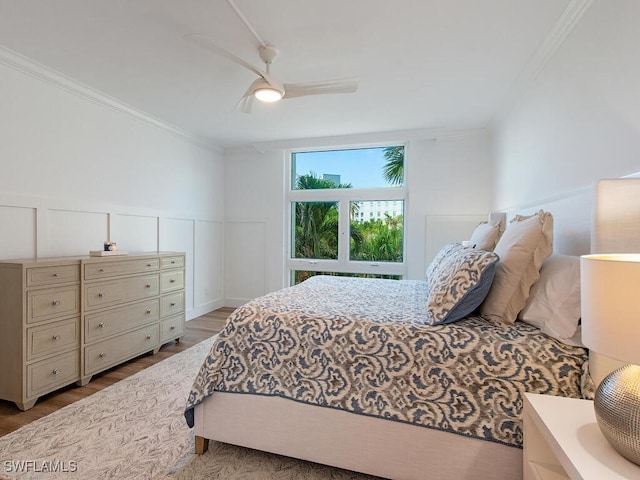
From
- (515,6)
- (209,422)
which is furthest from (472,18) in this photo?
(209,422)

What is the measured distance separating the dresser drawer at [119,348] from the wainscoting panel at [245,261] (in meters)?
1.81

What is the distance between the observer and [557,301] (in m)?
1.35

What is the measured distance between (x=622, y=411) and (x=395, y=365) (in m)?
0.76

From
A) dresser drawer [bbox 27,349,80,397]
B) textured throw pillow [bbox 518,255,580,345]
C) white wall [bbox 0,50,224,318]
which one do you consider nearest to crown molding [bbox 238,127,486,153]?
white wall [bbox 0,50,224,318]

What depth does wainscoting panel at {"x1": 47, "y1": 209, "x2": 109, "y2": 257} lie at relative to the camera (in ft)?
8.62

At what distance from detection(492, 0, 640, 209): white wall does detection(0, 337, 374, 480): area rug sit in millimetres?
2024

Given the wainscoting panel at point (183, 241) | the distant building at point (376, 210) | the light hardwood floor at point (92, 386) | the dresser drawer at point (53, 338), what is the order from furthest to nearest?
the distant building at point (376, 210) → the wainscoting panel at point (183, 241) → the dresser drawer at point (53, 338) → the light hardwood floor at point (92, 386)

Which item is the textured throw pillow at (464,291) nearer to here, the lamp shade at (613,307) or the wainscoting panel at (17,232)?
the lamp shade at (613,307)

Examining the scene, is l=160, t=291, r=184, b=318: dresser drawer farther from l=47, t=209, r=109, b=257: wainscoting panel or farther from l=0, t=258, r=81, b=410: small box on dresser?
l=0, t=258, r=81, b=410: small box on dresser

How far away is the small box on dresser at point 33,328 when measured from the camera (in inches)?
81.4

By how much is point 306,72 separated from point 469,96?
5.20 ft

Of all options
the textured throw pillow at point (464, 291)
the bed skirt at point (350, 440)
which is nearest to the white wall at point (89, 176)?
the bed skirt at point (350, 440)

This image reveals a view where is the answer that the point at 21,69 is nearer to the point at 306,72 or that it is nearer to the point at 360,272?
the point at 306,72

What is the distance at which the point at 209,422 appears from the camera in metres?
1.66
